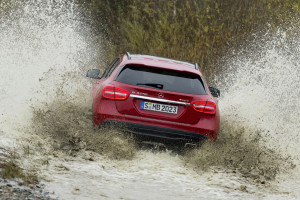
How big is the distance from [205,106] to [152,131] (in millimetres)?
880

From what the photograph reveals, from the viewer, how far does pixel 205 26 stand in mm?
16188

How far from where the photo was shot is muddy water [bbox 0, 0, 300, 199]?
7117mm

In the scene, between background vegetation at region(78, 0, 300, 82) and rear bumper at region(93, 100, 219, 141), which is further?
background vegetation at region(78, 0, 300, 82)

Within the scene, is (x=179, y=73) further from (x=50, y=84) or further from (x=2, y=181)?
(x=50, y=84)

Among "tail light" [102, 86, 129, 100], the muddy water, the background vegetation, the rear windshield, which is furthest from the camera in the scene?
the background vegetation

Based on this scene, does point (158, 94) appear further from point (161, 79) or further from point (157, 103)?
point (161, 79)

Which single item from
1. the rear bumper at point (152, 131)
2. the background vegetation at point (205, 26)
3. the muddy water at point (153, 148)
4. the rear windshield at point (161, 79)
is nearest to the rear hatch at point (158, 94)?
the rear windshield at point (161, 79)

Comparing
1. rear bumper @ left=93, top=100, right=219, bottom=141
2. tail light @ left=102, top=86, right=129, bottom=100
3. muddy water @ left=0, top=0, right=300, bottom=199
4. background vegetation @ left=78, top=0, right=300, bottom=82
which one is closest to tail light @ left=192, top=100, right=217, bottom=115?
rear bumper @ left=93, top=100, right=219, bottom=141

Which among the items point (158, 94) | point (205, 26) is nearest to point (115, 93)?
point (158, 94)

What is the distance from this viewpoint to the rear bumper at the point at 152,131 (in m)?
8.26

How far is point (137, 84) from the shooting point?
27.4 ft

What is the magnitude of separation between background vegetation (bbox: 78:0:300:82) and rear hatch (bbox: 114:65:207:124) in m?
7.62

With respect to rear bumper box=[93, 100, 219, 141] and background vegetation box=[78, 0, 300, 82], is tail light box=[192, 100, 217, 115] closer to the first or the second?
rear bumper box=[93, 100, 219, 141]

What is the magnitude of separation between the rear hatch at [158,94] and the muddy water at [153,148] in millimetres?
478
